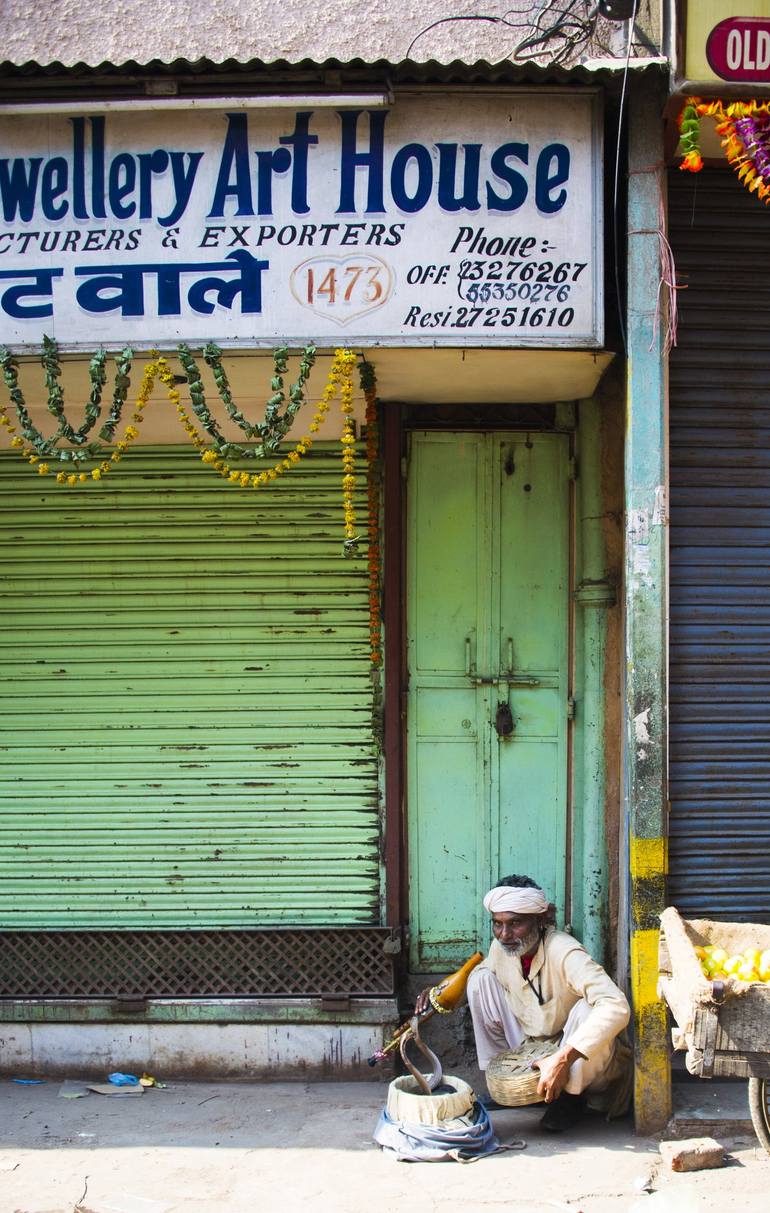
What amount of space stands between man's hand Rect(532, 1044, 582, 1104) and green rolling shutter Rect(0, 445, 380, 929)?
53.4 inches

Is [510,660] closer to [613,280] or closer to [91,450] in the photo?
[613,280]

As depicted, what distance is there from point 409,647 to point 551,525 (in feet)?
3.10

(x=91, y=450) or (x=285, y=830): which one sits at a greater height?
(x=91, y=450)

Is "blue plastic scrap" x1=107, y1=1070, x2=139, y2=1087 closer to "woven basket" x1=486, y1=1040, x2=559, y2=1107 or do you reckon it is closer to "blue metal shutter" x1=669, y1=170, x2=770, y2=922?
→ "woven basket" x1=486, y1=1040, x2=559, y2=1107

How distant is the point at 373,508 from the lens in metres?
5.65

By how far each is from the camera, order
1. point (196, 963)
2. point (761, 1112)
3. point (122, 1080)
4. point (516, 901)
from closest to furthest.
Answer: point (761, 1112)
point (516, 901)
point (122, 1080)
point (196, 963)

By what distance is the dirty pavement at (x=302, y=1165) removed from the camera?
4328mm

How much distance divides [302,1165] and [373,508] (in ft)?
9.42

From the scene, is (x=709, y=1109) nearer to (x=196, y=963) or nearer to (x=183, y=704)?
(x=196, y=963)

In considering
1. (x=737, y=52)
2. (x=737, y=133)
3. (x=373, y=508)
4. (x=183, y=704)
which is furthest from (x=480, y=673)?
(x=737, y=52)

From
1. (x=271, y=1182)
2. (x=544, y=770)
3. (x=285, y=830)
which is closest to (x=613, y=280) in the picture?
(x=544, y=770)

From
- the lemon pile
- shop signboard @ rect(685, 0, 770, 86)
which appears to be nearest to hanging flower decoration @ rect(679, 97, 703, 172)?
shop signboard @ rect(685, 0, 770, 86)

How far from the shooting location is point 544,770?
5.91 metres

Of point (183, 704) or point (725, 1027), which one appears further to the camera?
point (183, 704)
